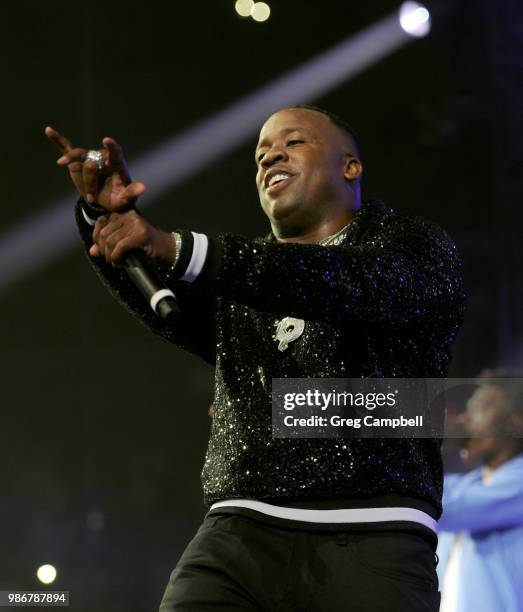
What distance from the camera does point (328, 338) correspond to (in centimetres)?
187

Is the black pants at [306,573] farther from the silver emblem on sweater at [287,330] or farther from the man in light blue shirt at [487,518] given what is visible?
the man in light blue shirt at [487,518]

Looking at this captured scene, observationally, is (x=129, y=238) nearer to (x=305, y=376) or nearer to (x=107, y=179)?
(x=107, y=179)

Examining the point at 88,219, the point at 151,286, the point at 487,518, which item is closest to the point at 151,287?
the point at 151,286

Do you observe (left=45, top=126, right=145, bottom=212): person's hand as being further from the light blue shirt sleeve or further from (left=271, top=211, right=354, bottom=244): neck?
the light blue shirt sleeve

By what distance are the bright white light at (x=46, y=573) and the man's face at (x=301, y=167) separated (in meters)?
3.14

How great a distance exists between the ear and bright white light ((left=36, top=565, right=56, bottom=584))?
10.4ft

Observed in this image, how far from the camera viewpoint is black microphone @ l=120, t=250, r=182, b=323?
1252 mm

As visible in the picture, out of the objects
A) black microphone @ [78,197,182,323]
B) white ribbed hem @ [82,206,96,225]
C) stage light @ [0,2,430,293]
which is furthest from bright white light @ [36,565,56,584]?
black microphone @ [78,197,182,323]

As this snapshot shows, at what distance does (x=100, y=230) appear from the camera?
147 cm

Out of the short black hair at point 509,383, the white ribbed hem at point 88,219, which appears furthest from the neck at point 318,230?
the short black hair at point 509,383

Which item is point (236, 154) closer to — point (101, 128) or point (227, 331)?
point (101, 128)

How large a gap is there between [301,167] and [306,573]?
99 cm

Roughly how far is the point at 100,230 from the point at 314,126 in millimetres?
981

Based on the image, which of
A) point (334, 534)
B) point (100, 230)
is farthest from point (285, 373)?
point (100, 230)
